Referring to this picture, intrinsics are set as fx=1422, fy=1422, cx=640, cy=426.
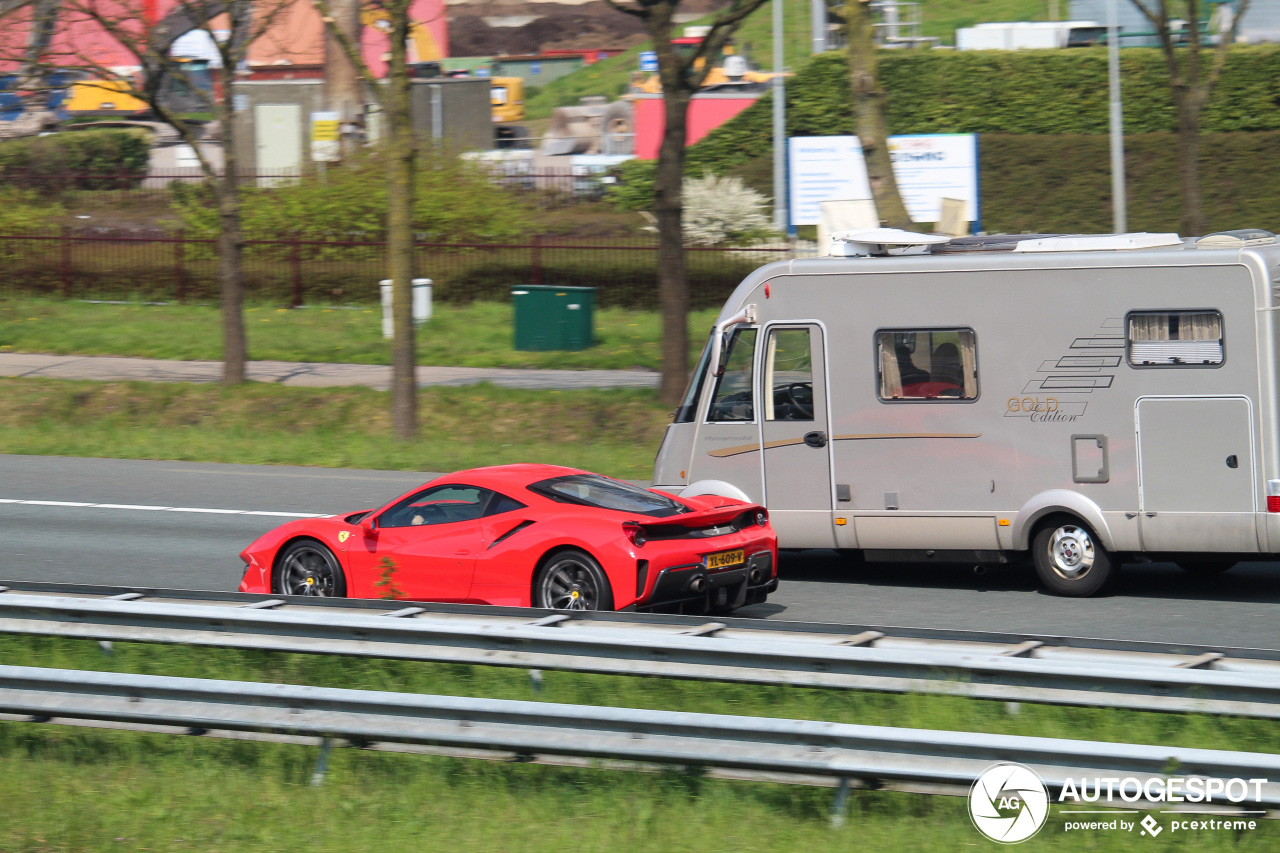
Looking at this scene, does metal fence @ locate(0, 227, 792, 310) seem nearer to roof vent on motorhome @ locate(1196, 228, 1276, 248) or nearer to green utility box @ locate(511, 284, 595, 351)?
green utility box @ locate(511, 284, 595, 351)

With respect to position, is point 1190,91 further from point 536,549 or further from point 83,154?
point 83,154

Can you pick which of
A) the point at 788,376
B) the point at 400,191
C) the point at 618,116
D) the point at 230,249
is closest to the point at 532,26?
the point at 618,116

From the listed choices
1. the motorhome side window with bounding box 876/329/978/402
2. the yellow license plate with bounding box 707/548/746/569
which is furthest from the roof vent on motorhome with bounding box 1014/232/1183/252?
the yellow license plate with bounding box 707/548/746/569

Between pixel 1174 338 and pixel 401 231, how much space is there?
11.5 meters

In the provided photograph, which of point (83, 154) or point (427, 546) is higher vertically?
point (83, 154)

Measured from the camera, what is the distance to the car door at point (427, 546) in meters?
10.2

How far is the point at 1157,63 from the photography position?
45.6 meters

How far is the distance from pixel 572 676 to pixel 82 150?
50.5m

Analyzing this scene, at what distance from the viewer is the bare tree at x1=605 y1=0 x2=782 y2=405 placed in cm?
1916

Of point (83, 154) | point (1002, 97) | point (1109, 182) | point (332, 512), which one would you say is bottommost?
point (332, 512)

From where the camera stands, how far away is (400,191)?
19.5m

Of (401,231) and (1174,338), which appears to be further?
(401,231)

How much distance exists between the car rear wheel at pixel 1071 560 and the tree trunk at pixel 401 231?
10.6 m

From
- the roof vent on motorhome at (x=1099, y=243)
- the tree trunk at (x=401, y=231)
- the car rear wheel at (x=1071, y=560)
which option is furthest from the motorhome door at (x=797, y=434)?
the tree trunk at (x=401, y=231)
